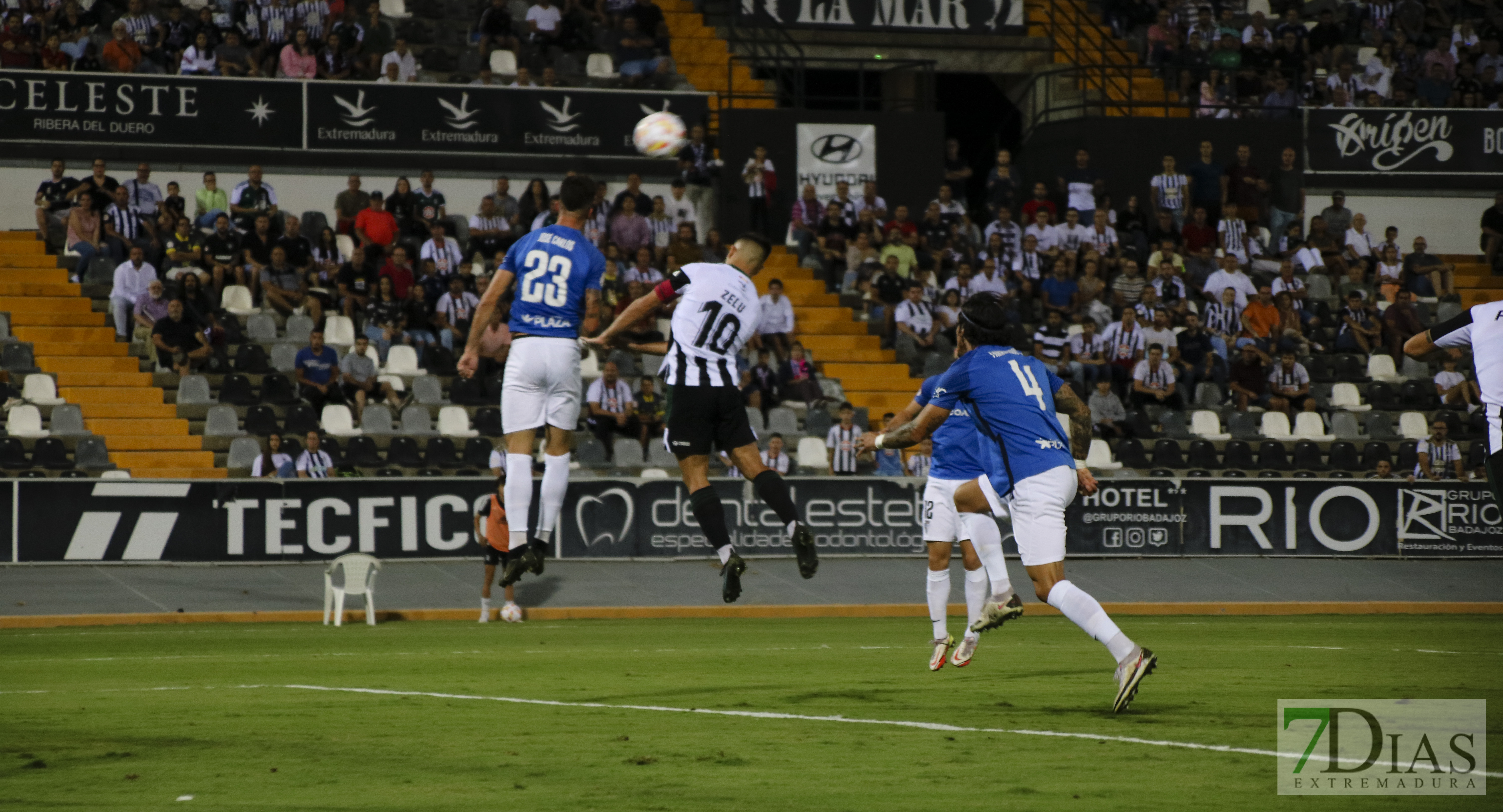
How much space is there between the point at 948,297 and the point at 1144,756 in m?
20.4

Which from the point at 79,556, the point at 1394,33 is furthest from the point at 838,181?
the point at 79,556

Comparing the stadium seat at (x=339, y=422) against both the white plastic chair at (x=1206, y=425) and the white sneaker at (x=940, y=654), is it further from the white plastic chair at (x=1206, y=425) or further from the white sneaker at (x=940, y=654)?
the white sneaker at (x=940, y=654)

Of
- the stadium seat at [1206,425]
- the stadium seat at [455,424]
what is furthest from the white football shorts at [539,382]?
the stadium seat at [1206,425]

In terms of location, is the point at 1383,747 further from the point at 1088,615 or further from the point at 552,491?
the point at 552,491

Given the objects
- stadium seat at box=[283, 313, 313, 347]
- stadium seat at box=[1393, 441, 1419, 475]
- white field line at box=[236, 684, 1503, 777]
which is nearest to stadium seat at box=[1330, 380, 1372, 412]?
stadium seat at box=[1393, 441, 1419, 475]

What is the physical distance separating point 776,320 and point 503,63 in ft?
25.8

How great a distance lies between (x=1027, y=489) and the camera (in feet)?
30.7

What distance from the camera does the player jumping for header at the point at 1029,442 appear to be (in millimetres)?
9086

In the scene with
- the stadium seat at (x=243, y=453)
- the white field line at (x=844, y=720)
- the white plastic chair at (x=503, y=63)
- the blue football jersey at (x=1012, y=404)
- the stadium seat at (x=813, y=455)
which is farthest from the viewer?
the white plastic chair at (x=503, y=63)

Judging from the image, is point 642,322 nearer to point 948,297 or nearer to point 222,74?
point 948,297

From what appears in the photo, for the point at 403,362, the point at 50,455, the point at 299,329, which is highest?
the point at 299,329

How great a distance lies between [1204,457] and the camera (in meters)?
25.2

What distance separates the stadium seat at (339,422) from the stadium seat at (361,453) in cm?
A: 19

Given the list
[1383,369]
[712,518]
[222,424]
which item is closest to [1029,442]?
[712,518]
